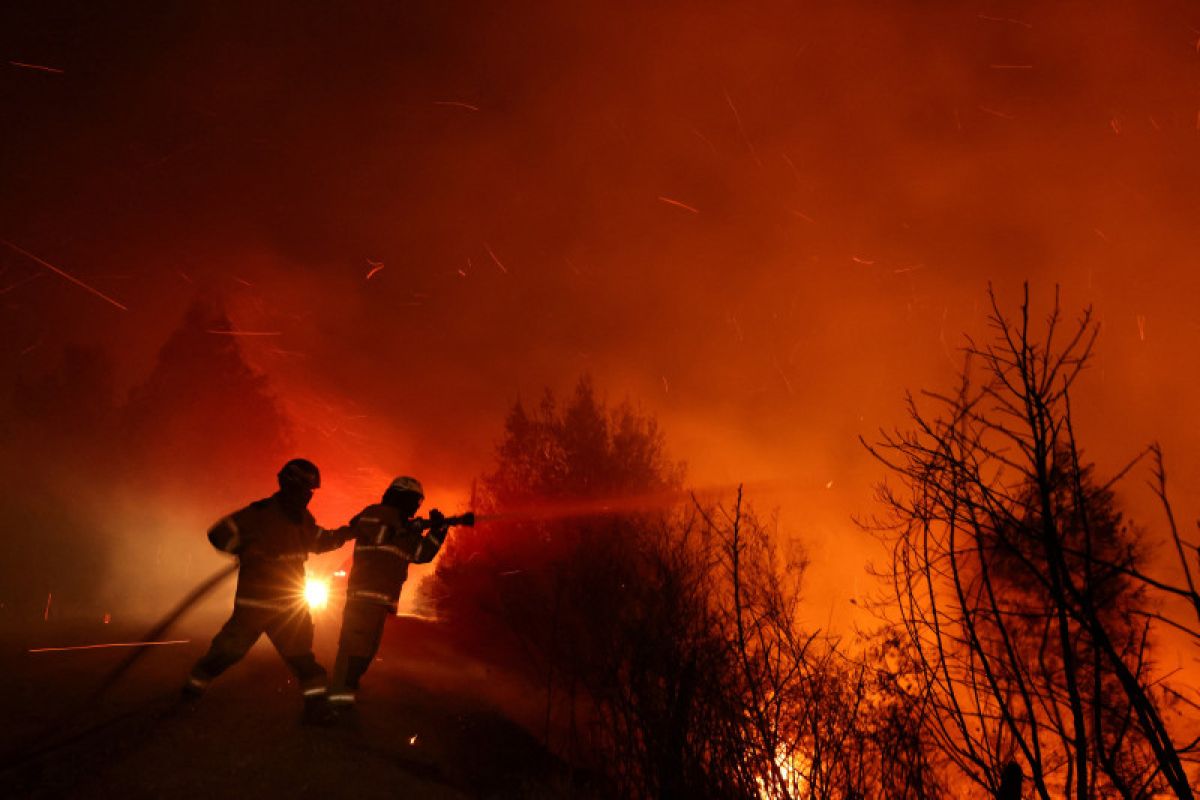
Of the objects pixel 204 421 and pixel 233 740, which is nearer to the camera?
pixel 233 740

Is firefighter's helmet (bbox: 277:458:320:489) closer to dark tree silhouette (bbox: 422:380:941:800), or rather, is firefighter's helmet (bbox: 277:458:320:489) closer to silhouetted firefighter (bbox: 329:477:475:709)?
silhouetted firefighter (bbox: 329:477:475:709)

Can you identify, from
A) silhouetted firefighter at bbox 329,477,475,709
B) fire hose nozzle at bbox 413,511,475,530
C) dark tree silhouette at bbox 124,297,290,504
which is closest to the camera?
silhouetted firefighter at bbox 329,477,475,709

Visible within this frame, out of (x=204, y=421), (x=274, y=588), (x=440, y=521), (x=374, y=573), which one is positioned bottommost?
(x=274, y=588)

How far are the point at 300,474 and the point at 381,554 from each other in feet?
3.24

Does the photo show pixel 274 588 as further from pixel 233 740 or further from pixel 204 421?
pixel 204 421

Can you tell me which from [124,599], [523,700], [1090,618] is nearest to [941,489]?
[1090,618]

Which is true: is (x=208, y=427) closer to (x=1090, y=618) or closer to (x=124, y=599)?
(x=124, y=599)

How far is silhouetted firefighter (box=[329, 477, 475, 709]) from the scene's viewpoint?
216 inches

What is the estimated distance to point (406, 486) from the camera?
613 cm

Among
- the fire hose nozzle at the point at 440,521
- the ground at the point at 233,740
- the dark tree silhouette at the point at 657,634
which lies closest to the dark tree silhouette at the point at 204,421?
the dark tree silhouette at the point at 657,634

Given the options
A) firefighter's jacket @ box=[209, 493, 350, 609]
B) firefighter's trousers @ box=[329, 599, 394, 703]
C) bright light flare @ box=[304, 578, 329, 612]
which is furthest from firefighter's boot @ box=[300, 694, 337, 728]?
bright light flare @ box=[304, 578, 329, 612]

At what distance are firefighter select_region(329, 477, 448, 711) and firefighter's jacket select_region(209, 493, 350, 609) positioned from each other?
0.47 meters

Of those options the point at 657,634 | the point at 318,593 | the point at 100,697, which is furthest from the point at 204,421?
the point at 657,634

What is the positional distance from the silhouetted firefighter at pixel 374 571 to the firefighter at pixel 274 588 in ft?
0.93
